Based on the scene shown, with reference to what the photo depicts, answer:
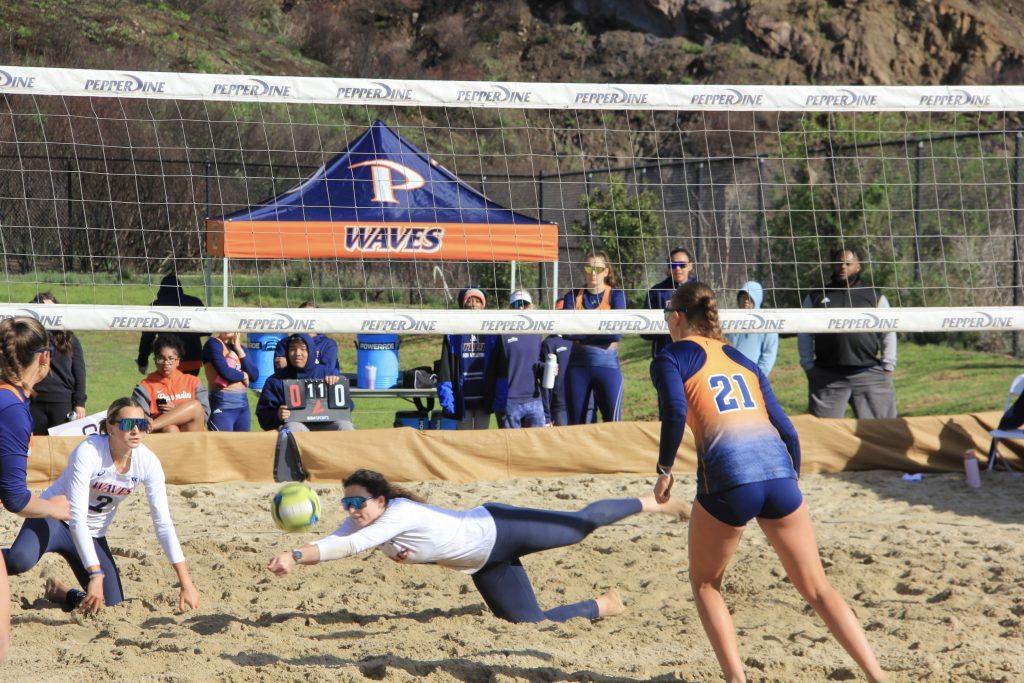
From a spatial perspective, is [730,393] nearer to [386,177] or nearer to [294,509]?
[294,509]

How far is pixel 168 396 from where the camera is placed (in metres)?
8.34

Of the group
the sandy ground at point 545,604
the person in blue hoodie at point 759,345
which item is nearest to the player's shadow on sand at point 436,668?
the sandy ground at point 545,604

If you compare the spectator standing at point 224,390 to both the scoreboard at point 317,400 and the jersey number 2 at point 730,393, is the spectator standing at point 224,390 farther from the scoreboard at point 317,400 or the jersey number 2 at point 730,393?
the jersey number 2 at point 730,393

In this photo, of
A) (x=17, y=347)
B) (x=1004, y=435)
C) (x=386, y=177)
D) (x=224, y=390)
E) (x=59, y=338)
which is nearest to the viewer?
(x=17, y=347)

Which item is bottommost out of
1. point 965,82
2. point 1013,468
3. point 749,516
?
point 1013,468

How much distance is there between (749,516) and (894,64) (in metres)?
35.0

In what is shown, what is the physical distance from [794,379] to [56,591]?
31.1 feet

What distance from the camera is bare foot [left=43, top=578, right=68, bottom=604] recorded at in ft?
18.2

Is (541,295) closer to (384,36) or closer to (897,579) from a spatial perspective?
(897,579)

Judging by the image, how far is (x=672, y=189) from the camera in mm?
19078

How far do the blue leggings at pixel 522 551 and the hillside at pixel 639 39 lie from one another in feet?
97.3

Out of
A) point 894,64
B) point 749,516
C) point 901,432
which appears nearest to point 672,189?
point 901,432

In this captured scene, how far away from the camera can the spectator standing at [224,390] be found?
29.0 feet

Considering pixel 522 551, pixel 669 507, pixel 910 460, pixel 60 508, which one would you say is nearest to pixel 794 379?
pixel 910 460
